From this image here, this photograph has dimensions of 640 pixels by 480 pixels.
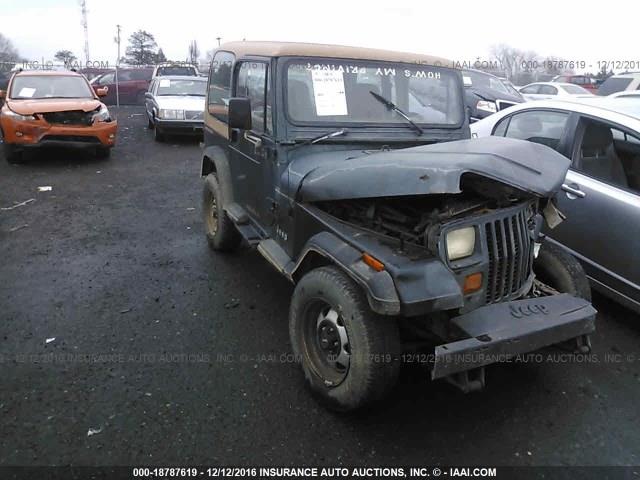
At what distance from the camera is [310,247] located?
3.01m

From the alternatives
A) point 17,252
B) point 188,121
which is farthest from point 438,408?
point 188,121

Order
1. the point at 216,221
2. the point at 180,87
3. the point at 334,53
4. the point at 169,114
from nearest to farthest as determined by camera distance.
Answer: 1. the point at 334,53
2. the point at 216,221
3. the point at 169,114
4. the point at 180,87

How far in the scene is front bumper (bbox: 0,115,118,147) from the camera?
873cm

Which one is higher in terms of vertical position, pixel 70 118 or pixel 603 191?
pixel 603 191

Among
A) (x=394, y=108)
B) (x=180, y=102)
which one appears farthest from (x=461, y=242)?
(x=180, y=102)

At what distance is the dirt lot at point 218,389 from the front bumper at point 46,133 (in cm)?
458

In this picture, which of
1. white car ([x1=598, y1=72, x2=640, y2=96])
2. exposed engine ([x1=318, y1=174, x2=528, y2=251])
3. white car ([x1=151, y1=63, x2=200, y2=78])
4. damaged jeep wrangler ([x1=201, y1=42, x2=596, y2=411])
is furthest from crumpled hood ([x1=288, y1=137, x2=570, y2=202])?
white car ([x1=151, y1=63, x2=200, y2=78])

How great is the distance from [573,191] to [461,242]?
1.85 m

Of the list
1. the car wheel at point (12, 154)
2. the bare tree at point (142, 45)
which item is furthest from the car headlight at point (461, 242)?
the bare tree at point (142, 45)

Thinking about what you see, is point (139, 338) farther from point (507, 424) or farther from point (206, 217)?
point (507, 424)

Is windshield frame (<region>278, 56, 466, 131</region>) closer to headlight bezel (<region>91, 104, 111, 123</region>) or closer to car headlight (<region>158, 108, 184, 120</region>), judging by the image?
headlight bezel (<region>91, 104, 111, 123</region>)

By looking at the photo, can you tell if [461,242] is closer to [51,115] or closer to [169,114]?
[51,115]

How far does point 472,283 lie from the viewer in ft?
8.70

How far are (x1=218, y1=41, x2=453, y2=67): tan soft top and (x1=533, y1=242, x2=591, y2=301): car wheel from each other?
1.69 metres
